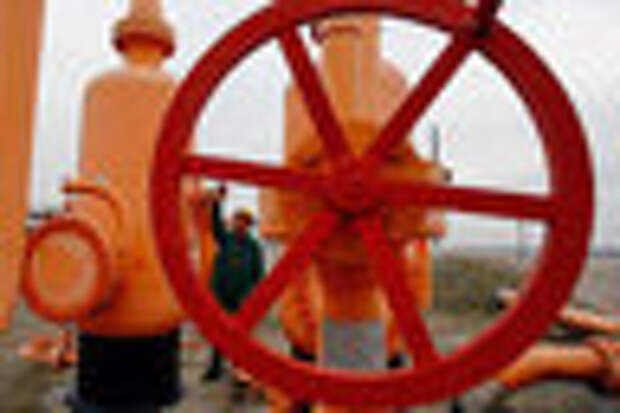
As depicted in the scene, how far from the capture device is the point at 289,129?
1131 millimetres

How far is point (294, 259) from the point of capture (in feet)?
2.64

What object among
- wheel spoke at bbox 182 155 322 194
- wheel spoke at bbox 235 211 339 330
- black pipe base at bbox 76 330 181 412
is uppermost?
wheel spoke at bbox 182 155 322 194

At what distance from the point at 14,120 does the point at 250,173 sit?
0.37 meters

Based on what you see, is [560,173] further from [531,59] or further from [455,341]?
[455,341]

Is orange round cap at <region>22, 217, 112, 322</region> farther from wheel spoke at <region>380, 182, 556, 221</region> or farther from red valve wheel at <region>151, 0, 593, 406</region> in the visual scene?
wheel spoke at <region>380, 182, 556, 221</region>

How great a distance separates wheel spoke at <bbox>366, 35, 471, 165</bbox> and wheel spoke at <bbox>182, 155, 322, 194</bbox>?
10 cm

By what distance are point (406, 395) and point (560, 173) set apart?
345 mm

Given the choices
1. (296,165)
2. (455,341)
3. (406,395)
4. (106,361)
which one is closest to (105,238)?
(106,361)

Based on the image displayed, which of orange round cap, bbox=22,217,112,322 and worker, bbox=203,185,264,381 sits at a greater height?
orange round cap, bbox=22,217,112,322

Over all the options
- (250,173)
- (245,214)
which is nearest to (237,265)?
(245,214)

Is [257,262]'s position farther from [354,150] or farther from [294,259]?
[294,259]

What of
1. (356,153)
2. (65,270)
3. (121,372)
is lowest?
(121,372)

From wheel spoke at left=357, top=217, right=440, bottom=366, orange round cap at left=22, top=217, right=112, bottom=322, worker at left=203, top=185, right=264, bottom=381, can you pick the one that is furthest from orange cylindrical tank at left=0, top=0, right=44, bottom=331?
worker at left=203, top=185, right=264, bottom=381

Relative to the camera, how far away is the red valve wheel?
2.33ft
